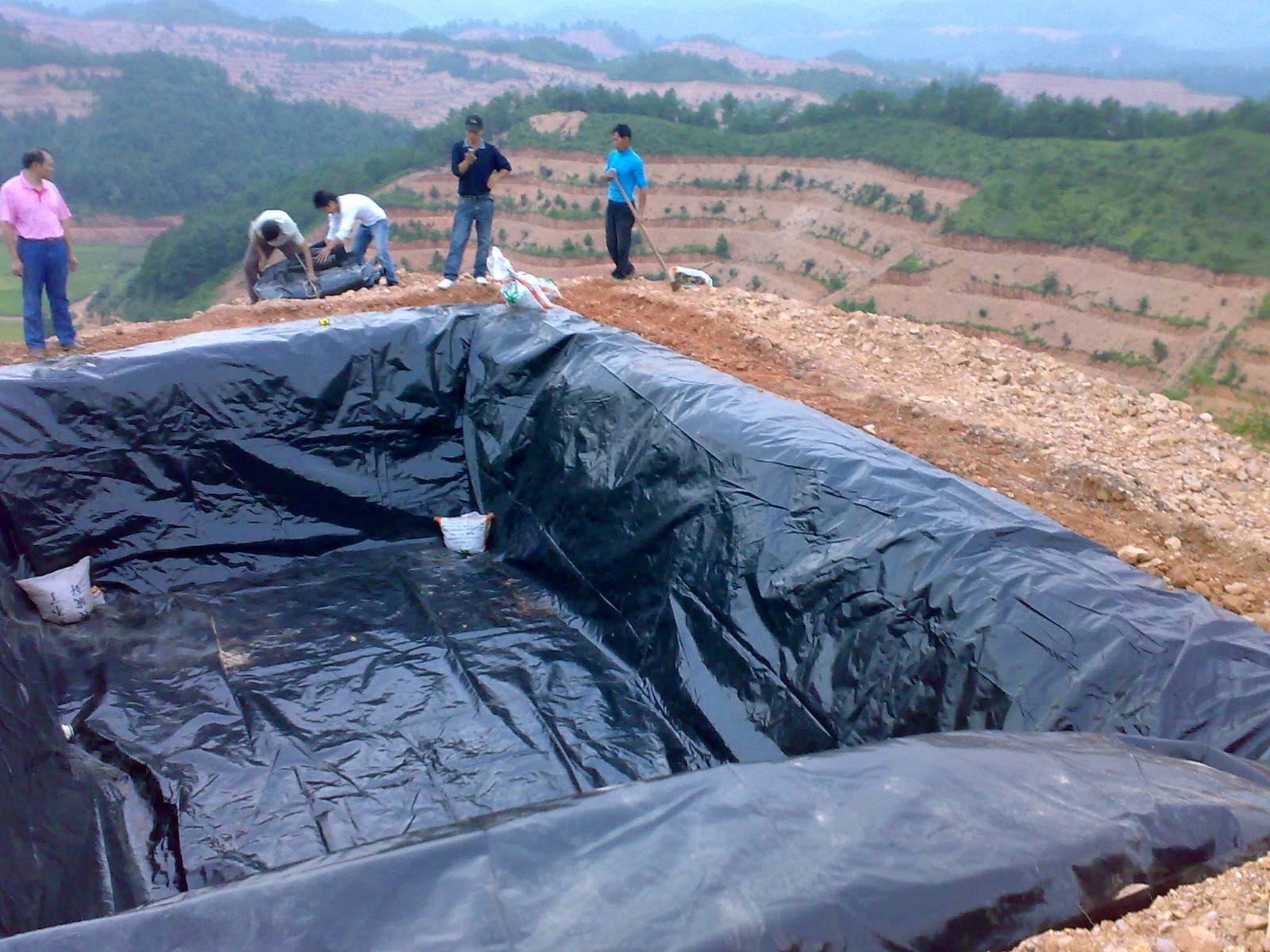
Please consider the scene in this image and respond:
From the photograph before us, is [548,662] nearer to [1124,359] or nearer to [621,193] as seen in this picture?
[621,193]

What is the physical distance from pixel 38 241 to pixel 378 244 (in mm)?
2579

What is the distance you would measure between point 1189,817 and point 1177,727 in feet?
1.34

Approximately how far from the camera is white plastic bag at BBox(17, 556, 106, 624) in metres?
3.36

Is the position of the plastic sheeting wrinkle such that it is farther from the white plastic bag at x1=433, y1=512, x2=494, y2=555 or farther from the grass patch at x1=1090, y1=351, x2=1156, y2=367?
the grass patch at x1=1090, y1=351, x2=1156, y2=367

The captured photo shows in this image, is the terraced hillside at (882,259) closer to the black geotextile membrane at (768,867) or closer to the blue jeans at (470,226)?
the blue jeans at (470,226)

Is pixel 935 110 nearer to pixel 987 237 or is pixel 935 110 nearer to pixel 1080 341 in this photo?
pixel 987 237

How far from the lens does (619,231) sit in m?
6.84

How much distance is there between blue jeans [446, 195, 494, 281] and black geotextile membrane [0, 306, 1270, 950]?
2.56m

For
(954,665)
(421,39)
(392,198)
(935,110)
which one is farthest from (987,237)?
(421,39)

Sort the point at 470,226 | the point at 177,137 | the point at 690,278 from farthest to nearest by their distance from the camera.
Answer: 1. the point at 177,137
2. the point at 690,278
3. the point at 470,226

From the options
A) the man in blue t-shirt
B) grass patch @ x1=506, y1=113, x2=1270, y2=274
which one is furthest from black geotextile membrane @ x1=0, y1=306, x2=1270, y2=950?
grass patch @ x1=506, y1=113, x2=1270, y2=274

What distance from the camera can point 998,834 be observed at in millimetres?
1399

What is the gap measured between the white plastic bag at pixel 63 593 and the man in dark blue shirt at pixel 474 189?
3409 millimetres

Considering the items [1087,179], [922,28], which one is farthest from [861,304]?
[922,28]
